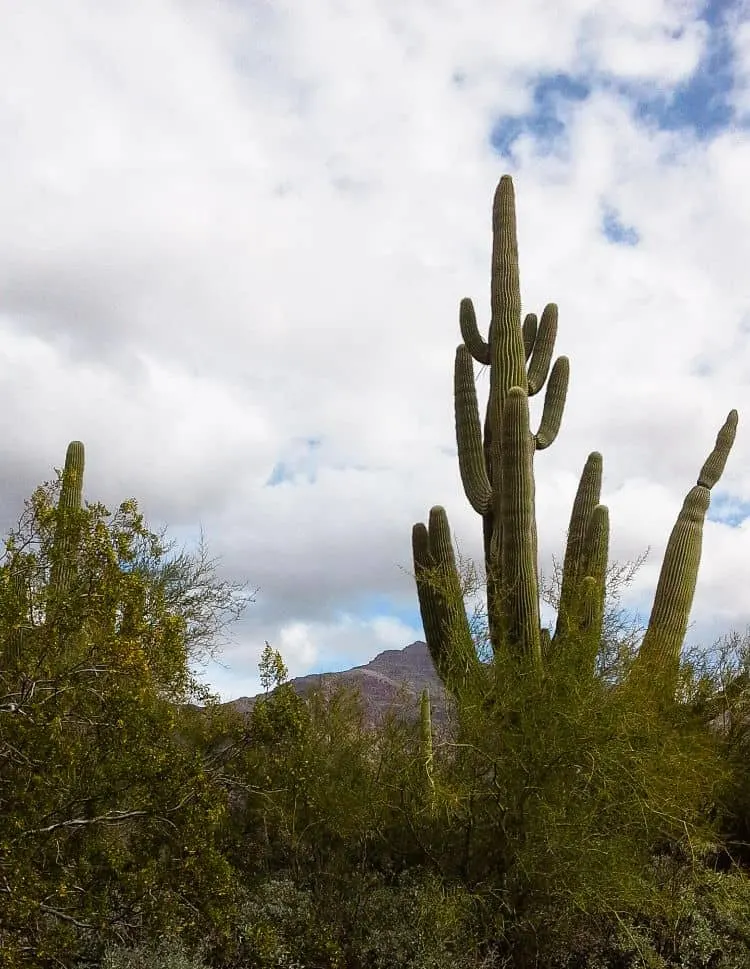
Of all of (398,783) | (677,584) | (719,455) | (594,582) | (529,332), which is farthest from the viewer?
(529,332)

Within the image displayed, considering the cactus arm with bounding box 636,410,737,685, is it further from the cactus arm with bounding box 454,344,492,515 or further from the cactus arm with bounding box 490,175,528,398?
the cactus arm with bounding box 490,175,528,398

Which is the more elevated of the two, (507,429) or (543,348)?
(543,348)

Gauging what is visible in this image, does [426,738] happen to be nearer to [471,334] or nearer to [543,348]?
[471,334]

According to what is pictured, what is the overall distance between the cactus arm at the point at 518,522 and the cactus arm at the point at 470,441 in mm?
1362

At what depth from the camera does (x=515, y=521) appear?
40.9ft

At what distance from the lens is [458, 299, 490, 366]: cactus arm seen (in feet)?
48.7

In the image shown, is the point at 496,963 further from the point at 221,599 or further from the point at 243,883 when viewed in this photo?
the point at 221,599

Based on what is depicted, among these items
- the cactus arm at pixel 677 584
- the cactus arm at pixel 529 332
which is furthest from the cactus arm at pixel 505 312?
the cactus arm at pixel 677 584

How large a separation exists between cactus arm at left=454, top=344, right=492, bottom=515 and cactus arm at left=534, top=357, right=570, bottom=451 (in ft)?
3.31

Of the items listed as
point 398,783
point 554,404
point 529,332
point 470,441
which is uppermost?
point 529,332

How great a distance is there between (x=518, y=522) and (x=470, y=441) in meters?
2.12

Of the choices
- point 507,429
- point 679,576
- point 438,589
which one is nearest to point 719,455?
point 679,576

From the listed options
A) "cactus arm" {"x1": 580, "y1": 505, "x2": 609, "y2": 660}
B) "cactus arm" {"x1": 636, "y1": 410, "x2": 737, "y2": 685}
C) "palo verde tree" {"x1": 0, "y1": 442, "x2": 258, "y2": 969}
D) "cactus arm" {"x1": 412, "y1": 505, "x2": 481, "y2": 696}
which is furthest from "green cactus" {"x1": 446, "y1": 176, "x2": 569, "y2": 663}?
"palo verde tree" {"x1": 0, "y1": 442, "x2": 258, "y2": 969}

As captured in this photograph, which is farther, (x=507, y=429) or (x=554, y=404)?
(x=554, y=404)
